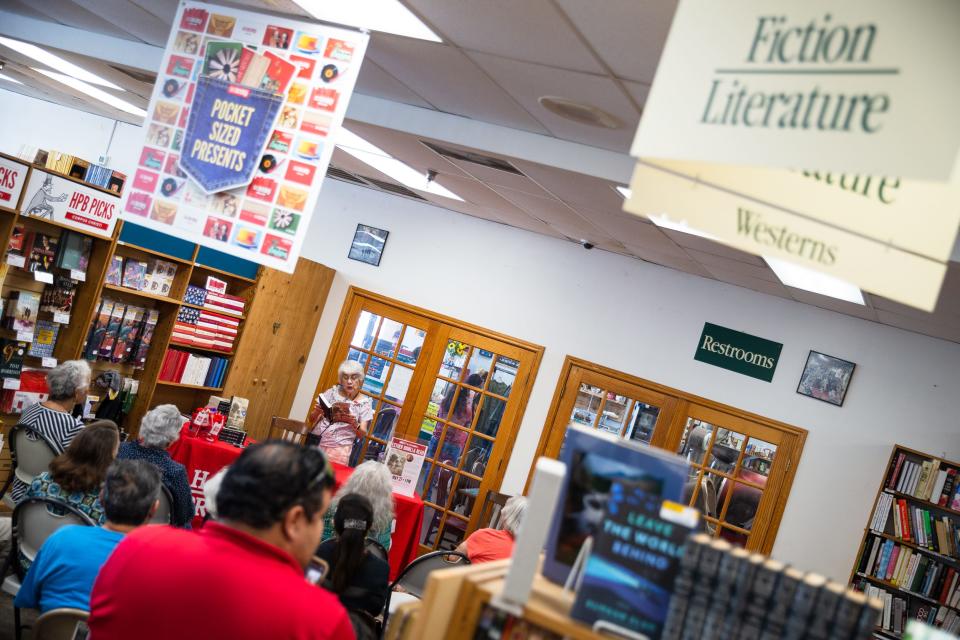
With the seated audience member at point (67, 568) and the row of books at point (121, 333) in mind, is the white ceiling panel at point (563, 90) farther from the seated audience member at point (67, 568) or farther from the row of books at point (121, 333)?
the row of books at point (121, 333)

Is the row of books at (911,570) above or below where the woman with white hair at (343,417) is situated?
above

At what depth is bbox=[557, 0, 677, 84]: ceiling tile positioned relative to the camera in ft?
9.53

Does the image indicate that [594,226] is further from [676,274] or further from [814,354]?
[814,354]

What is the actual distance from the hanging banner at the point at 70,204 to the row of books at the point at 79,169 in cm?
7

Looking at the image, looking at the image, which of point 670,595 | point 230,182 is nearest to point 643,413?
point 230,182

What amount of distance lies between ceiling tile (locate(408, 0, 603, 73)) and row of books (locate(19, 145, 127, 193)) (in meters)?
3.45

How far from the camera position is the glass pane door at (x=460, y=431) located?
8.59 metres

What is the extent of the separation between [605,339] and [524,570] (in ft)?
21.3

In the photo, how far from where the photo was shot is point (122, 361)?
278 inches

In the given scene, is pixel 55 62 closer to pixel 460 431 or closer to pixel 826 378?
pixel 460 431

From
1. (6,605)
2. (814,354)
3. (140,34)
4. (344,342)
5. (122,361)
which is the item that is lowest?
(6,605)

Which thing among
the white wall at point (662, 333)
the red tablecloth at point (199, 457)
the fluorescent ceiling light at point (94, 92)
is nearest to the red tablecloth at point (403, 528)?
the red tablecloth at point (199, 457)

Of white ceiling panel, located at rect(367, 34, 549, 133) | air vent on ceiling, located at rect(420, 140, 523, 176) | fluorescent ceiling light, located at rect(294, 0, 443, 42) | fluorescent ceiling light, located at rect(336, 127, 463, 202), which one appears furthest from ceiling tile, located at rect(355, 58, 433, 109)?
fluorescent ceiling light, located at rect(336, 127, 463, 202)

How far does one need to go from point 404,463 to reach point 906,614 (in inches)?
163
